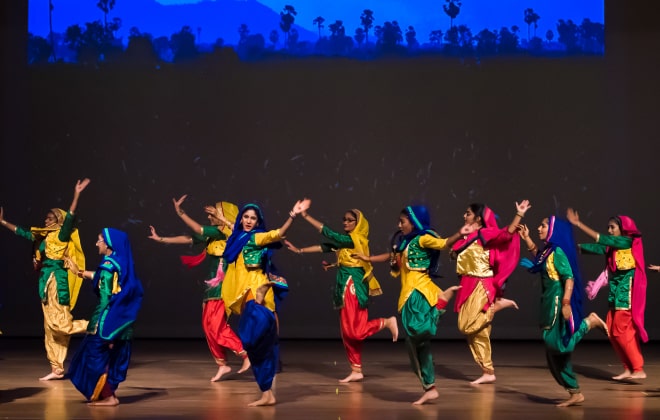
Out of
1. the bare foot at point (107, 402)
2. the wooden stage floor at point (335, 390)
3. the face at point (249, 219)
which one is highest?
the face at point (249, 219)

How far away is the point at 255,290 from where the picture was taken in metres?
6.50

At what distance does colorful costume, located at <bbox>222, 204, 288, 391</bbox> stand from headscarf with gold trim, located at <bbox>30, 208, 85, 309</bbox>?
6.28ft

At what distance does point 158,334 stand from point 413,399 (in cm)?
501

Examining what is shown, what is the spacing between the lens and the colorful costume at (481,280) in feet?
25.3

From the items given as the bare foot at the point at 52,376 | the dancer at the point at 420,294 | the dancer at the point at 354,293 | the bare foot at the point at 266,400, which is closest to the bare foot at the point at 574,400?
the dancer at the point at 420,294

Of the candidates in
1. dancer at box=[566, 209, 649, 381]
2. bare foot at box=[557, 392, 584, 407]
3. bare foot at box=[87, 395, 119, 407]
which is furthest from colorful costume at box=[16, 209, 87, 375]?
dancer at box=[566, 209, 649, 381]

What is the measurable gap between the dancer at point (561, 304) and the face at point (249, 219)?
1.91m

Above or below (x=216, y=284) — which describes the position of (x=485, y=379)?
below

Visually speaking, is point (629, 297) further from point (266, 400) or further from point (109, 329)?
point (109, 329)

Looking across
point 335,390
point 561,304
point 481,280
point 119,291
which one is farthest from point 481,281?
point 119,291

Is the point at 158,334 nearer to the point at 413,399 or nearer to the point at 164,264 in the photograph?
the point at 164,264

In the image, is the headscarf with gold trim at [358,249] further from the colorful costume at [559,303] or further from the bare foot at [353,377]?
the colorful costume at [559,303]

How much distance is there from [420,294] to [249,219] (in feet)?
4.07

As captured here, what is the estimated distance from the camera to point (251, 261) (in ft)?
21.6
